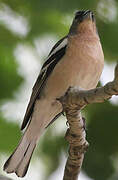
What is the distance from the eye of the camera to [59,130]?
461cm

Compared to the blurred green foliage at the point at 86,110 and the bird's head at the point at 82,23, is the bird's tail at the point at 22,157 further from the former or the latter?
the bird's head at the point at 82,23

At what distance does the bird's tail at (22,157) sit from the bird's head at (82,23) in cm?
106

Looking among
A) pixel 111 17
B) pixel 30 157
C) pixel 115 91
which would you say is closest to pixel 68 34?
pixel 111 17

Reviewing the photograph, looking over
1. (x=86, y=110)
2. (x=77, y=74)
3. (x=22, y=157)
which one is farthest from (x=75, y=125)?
(x=22, y=157)

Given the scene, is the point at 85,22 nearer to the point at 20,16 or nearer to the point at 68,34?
the point at 68,34

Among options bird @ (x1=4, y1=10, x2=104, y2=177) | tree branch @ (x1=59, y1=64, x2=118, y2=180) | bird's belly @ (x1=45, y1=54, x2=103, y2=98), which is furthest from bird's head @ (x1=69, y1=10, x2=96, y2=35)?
tree branch @ (x1=59, y1=64, x2=118, y2=180)

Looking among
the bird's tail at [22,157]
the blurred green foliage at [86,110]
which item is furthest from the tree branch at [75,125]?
the bird's tail at [22,157]

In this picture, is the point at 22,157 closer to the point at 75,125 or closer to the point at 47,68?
the point at 47,68

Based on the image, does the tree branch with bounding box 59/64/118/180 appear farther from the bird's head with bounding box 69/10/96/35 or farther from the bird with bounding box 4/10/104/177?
the bird's head with bounding box 69/10/96/35

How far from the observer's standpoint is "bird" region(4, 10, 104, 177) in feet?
14.1

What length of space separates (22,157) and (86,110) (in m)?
0.73

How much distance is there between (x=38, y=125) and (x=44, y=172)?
42 cm

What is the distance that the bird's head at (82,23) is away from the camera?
4.74 m

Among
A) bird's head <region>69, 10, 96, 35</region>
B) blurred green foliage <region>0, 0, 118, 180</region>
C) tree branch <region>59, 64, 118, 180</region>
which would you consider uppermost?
bird's head <region>69, 10, 96, 35</region>
